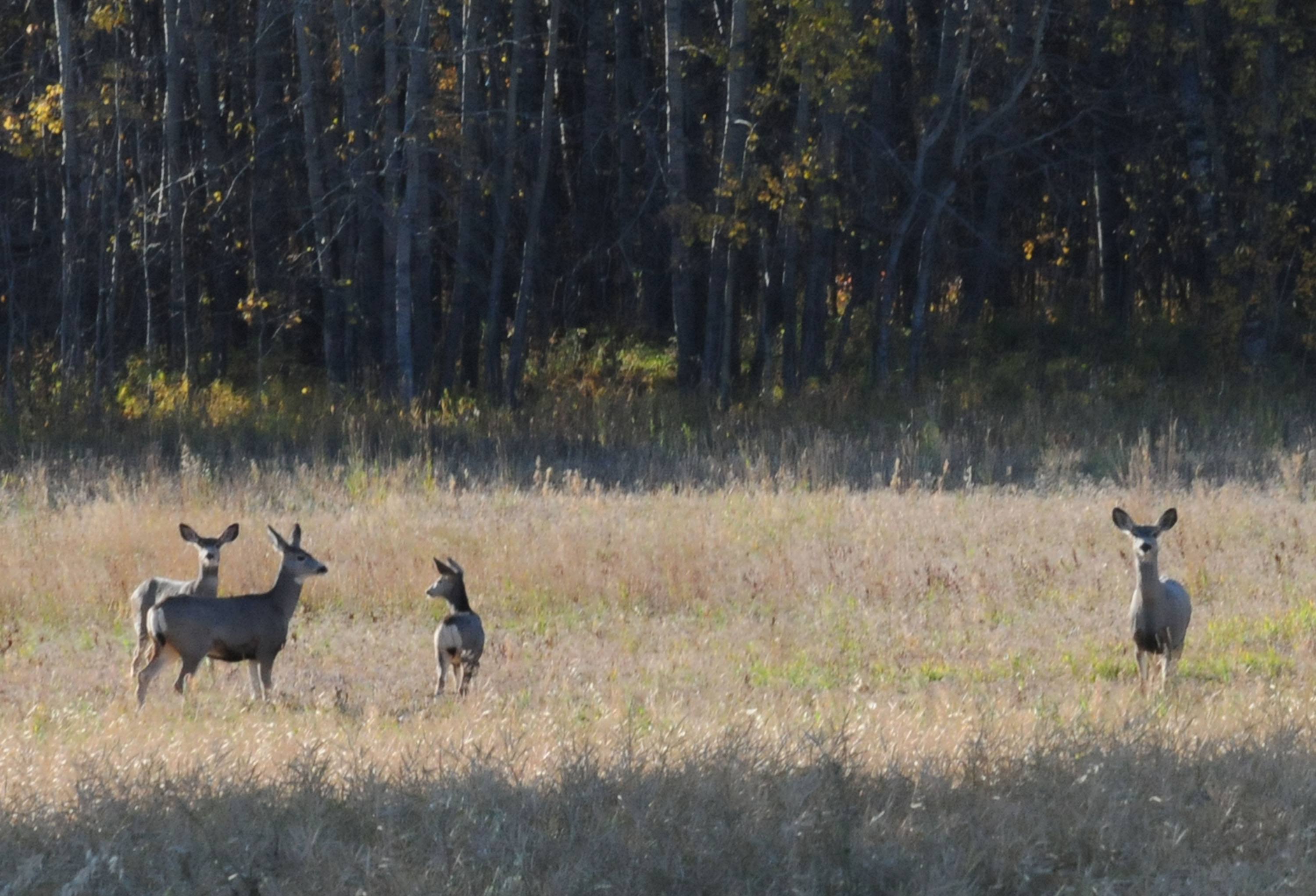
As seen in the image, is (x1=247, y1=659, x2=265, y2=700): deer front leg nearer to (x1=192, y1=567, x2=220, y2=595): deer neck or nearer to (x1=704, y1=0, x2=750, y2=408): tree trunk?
(x1=192, y1=567, x2=220, y2=595): deer neck

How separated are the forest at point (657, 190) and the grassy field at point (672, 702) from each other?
811 centimetres

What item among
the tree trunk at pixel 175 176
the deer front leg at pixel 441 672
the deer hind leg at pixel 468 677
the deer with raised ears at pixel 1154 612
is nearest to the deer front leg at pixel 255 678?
the deer front leg at pixel 441 672

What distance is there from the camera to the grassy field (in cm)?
581

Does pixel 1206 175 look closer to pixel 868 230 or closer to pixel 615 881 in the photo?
pixel 868 230

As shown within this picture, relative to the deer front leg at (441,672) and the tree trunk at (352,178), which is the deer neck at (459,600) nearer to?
the deer front leg at (441,672)


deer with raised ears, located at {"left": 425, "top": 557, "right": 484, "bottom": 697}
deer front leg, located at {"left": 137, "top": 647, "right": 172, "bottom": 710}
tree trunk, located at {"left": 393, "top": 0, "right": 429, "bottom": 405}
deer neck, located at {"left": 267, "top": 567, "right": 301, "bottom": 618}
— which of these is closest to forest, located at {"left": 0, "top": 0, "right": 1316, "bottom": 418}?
tree trunk, located at {"left": 393, "top": 0, "right": 429, "bottom": 405}

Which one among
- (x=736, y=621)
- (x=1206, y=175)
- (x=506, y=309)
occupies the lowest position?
(x=736, y=621)

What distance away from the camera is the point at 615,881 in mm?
5652

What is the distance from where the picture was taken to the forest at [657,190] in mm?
24234

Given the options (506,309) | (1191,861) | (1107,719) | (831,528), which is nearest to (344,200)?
(506,309)

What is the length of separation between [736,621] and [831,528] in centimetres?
273

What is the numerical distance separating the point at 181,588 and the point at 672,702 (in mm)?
3274

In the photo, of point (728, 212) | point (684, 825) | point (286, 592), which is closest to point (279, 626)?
point (286, 592)

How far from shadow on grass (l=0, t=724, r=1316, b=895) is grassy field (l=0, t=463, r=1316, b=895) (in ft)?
0.06
